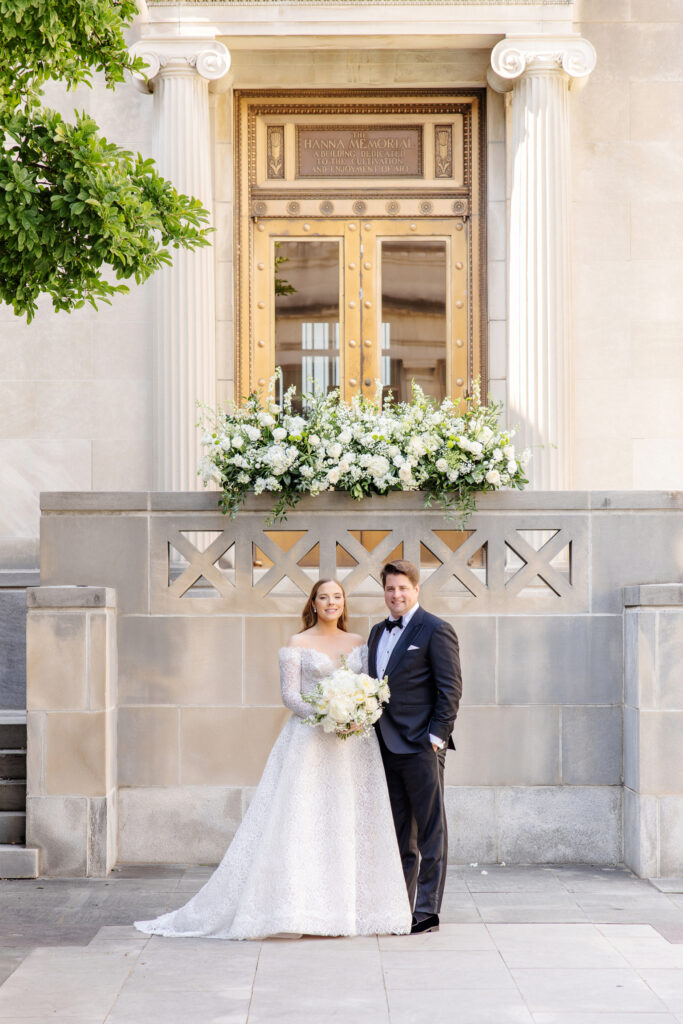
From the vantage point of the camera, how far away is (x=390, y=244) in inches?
472

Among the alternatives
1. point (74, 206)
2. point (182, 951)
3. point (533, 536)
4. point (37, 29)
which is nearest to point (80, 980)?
point (182, 951)

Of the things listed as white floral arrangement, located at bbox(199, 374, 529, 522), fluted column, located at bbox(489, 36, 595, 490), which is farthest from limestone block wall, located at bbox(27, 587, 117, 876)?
fluted column, located at bbox(489, 36, 595, 490)

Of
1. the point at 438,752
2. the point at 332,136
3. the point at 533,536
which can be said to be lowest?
the point at 438,752

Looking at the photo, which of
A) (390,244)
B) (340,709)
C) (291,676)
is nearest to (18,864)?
(291,676)

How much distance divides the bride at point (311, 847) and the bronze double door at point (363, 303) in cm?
528

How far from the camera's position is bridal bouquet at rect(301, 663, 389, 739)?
666 centimetres

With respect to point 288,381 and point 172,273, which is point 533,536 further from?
point 172,273

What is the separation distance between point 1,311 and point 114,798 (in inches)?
208

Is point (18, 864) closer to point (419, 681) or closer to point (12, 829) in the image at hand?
point (12, 829)

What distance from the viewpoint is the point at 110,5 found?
714 centimetres

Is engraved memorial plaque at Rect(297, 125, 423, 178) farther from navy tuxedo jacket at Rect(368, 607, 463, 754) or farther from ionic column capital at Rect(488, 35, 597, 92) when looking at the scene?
navy tuxedo jacket at Rect(368, 607, 463, 754)

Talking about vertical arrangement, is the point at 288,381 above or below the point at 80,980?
above

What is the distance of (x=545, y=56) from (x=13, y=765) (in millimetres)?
7714

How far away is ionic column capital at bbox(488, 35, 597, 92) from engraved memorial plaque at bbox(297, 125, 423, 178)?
1276 mm
